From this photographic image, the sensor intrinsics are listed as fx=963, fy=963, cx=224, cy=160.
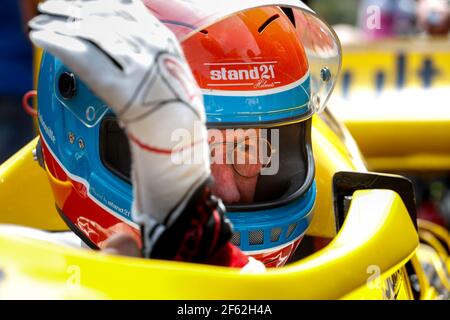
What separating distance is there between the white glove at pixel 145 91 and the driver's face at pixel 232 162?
41 centimetres

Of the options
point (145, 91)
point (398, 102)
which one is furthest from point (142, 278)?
point (398, 102)

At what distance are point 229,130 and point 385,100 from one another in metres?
2.33

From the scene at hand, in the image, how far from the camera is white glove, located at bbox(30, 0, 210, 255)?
1.22m

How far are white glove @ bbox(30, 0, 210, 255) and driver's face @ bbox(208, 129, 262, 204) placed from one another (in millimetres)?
411

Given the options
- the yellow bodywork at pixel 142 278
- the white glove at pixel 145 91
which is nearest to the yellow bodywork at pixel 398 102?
the yellow bodywork at pixel 142 278

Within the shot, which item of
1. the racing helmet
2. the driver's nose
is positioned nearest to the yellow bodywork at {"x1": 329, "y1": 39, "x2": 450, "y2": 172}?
the racing helmet

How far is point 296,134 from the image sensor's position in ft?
6.08

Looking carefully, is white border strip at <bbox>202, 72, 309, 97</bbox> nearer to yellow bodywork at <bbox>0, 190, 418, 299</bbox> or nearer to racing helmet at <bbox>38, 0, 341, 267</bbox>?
racing helmet at <bbox>38, 0, 341, 267</bbox>

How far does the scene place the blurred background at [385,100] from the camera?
11.9 feet

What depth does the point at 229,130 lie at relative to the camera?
171 cm

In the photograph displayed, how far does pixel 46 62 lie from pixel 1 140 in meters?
1.87

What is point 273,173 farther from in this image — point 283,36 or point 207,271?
point 207,271

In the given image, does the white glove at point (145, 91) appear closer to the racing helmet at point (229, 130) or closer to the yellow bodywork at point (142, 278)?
the yellow bodywork at point (142, 278)

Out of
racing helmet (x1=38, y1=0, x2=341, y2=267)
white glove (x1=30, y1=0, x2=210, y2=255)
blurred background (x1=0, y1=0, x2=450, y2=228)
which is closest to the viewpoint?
white glove (x1=30, y1=0, x2=210, y2=255)
